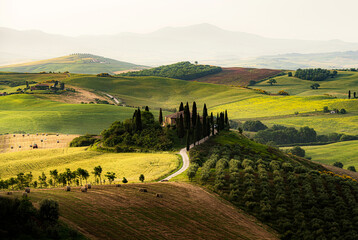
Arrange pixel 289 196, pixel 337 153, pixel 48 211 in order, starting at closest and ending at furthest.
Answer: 1. pixel 48 211
2. pixel 289 196
3. pixel 337 153

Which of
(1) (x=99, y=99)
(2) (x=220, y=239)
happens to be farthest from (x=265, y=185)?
(1) (x=99, y=99)

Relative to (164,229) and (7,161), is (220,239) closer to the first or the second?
(164,229)

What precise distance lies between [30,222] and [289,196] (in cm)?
4086

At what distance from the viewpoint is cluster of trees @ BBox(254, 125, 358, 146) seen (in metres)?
147

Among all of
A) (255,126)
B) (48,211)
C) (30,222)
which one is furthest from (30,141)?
(255,126)

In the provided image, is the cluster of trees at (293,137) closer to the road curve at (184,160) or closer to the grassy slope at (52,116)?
the grassy slope at (52,116)

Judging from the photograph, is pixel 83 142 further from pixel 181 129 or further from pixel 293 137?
pixel 293 137

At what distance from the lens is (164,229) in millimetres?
34531

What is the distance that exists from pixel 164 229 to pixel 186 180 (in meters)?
24.3

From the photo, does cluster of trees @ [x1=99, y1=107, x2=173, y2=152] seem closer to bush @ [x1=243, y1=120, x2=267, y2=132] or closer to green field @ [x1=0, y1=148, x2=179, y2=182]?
green field @ [x1=0, y1=148, x2=179, y2=182]

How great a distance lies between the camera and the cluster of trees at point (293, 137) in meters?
147

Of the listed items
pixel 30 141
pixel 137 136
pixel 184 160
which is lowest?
pixel 30 141

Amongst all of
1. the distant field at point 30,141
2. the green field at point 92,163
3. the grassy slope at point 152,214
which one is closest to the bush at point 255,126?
the distant field at point 30,141

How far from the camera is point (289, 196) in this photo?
54625 millimetres
